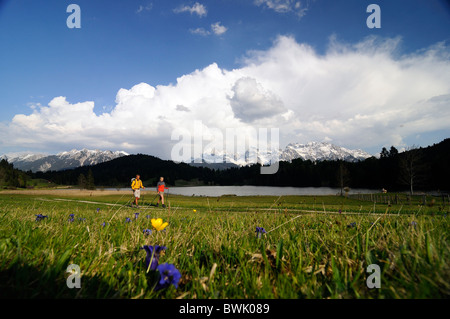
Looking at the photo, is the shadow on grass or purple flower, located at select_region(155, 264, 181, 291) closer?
the shadow on grass

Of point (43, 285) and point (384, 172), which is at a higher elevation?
point (43, 285)

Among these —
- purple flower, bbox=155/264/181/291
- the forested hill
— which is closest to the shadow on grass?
purple flower, bbox=155/264/181/291

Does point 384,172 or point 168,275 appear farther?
point 384,172

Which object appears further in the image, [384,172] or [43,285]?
[384,172]

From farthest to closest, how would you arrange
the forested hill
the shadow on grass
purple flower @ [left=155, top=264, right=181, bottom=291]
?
the forested hill < purple flower @ [left=155, top=264, right=181, bottom=291] < the shadow on grass

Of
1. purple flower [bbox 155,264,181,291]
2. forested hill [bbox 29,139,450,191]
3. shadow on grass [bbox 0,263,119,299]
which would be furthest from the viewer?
forested hill [bbox 29,139,450,191]

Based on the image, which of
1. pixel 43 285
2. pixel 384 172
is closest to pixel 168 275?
pixel 43 285

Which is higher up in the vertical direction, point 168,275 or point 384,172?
point 168,275

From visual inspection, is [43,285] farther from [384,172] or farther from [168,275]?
[384,172]

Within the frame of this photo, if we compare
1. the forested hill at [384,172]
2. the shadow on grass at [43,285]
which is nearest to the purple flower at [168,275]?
the shadow on grass at [43,285]

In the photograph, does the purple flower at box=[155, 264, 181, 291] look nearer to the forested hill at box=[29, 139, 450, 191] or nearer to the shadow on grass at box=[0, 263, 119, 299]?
the shadow on grass at box=[0, 263, 119, 299]

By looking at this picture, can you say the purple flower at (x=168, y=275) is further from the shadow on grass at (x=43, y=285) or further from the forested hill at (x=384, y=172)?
the forested hill at (x=384, y=172)

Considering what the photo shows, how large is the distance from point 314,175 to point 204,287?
6733 inches
